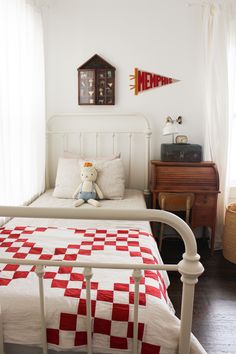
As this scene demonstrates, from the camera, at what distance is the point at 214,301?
6.78 ft

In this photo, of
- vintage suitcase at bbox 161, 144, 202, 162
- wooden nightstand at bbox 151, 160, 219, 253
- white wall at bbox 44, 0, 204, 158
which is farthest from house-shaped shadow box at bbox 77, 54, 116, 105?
wooden nightstand at bbox 151, 160, 219, 253

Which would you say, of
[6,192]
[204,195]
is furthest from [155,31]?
[6,192]

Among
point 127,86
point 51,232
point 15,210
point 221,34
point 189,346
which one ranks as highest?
point 221,34

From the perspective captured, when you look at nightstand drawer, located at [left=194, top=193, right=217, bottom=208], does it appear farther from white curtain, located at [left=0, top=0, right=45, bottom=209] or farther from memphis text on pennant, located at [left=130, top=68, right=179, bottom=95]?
white curtain, located at [left=0, top=0, right=45, bottom=209]

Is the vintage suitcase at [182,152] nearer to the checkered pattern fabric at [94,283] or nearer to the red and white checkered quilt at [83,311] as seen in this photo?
the checkered pattern fabric at [94,283]

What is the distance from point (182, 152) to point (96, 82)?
106cm

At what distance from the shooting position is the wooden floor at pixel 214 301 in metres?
1.71

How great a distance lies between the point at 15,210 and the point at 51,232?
36.4 inches

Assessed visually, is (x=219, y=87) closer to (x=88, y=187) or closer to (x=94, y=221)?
→ (x=88, y=187)

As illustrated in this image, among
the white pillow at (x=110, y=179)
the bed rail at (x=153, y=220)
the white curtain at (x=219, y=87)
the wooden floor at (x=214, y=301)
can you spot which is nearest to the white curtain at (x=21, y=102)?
the white pillow at (x=110, y=179)

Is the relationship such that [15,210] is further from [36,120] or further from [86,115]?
[86,115]

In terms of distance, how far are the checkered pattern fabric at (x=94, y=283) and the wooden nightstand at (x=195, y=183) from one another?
0.92 metres

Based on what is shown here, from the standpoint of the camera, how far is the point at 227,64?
2.66 m

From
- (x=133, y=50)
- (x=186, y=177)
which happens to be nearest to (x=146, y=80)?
(x=133, y=50)
